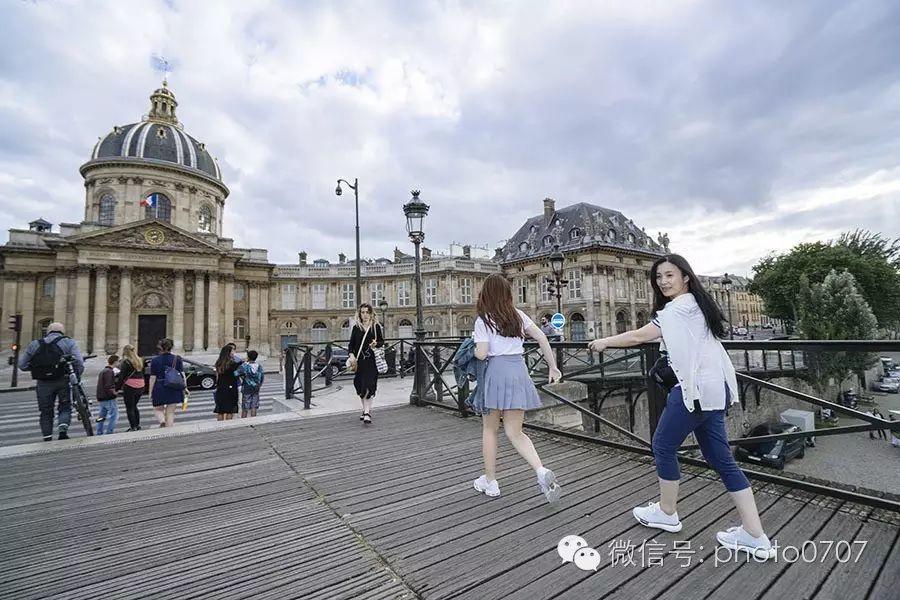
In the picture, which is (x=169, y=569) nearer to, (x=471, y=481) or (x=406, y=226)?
(x=471, y=481)

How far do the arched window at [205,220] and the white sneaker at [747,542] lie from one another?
157 ft

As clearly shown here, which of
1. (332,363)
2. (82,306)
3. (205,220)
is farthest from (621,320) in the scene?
(82,306)

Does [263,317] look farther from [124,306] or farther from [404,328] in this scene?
[404,328]

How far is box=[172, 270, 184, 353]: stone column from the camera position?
33522 mm

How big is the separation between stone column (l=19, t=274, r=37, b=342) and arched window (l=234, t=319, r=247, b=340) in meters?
14.0

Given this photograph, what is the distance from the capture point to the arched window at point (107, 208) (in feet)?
122

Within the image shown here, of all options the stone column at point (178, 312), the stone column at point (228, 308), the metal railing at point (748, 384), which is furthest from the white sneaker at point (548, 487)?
the stone column at point (228, 308)

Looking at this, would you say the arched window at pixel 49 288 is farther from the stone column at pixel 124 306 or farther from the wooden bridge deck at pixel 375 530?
the wooden bridge deck at pixel 375 530

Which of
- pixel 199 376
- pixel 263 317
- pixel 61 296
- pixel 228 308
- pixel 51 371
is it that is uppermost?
pixel 61 296

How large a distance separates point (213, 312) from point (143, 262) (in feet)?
21.0

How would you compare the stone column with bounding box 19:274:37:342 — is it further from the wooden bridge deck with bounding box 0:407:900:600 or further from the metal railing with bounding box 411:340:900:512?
the metal railing with bounding box 411:340:900:512

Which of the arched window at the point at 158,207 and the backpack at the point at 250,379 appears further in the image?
the arched window at the point at 158,207

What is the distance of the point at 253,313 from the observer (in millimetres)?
39656

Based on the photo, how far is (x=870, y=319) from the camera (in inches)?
967
